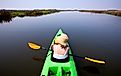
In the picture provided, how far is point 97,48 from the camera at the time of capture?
1211 cm

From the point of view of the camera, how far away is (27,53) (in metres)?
10.6

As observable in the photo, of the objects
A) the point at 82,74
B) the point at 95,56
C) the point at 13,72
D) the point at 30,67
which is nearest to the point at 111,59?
the point at 95,56

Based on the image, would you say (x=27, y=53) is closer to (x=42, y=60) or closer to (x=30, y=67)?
(x=42, y=60)

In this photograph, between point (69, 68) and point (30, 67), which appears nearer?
point (69, 68)

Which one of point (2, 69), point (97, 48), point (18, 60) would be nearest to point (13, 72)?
point (2, 69)

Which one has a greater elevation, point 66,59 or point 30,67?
point 66,59

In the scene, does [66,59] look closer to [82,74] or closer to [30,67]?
[82,74]

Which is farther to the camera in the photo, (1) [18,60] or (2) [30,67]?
(1) [18,60]

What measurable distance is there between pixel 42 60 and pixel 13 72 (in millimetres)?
1908

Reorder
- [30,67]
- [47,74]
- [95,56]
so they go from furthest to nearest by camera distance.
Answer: [95,56] → [30,67] → [47,74]

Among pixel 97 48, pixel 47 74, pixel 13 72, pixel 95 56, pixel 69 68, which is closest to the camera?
pixel 47 74

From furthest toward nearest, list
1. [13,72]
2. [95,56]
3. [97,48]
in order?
[97,48]
[95,56]
[13,72]

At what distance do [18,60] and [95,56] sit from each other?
156 inches

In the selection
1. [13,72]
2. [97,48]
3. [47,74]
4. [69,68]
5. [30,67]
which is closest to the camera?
[47,74]
